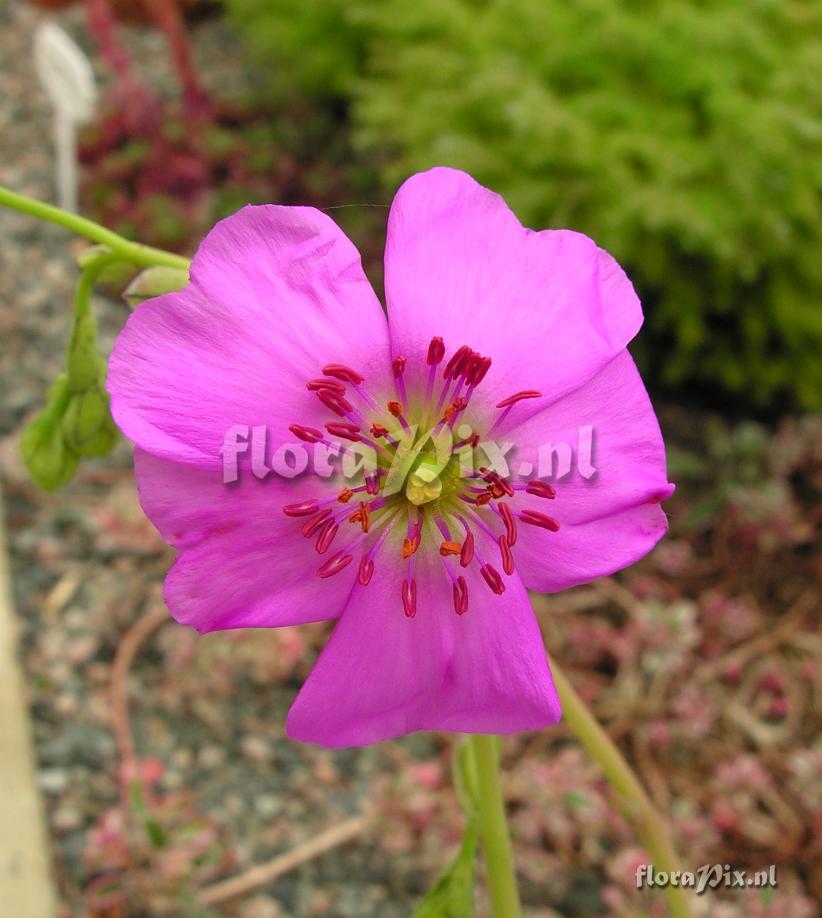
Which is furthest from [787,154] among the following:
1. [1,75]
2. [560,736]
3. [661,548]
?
[1,75]

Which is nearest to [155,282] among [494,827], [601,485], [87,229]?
[87,229]

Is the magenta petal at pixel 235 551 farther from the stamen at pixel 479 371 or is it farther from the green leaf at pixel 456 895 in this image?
the green leaf at pixel 456 895

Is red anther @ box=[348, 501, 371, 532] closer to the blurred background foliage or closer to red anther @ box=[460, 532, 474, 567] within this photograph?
red anther @ box=[460, 532, 474, 567]

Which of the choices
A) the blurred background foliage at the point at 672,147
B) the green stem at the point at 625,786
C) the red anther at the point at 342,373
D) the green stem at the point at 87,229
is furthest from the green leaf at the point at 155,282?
the blurred background foliage at the point at 672,147

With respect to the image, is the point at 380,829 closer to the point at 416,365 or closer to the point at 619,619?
the point at 619,619

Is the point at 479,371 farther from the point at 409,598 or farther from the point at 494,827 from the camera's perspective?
the point at 494,827

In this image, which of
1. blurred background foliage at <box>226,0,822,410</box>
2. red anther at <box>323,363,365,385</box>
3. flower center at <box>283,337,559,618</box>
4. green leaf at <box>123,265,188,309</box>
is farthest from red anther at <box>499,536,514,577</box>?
blurred background foliage at <box>226,0,822,410</box>
